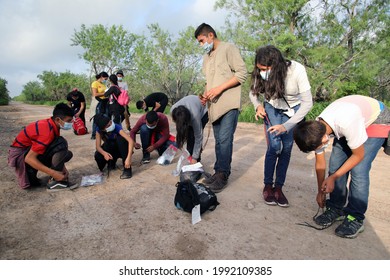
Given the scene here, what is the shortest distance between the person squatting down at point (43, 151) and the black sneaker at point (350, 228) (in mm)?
3164

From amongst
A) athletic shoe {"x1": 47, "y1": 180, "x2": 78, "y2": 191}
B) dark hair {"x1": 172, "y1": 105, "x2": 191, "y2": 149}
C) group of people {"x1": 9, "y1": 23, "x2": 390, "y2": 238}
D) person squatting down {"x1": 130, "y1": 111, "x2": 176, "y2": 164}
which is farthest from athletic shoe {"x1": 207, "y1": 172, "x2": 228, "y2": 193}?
athletic shoe {"x1": 47, "y1": 180, "x2": 78, "y2": 191}

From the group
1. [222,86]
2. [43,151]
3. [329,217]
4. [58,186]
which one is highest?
[222,86]

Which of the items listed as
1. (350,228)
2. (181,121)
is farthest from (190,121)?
(350,228)

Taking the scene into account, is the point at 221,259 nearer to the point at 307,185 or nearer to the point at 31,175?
the point at 307,185

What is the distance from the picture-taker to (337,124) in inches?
80.6

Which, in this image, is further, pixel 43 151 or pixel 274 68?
pixel 43 151

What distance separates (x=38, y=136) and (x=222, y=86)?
2.32m

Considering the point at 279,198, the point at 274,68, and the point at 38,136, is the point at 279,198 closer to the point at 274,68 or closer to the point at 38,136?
the point at 274,68

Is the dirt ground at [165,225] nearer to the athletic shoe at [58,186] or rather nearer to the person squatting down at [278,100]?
the athletic shoe at [58,186]

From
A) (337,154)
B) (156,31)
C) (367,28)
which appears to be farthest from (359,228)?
(156,31)

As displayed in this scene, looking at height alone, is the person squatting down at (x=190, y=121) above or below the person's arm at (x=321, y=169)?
above

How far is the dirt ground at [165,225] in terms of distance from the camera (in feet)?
6.48

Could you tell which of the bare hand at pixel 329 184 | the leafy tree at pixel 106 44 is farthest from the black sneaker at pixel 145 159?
the leafy tree at pixel 106 44

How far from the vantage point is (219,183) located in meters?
3.16
